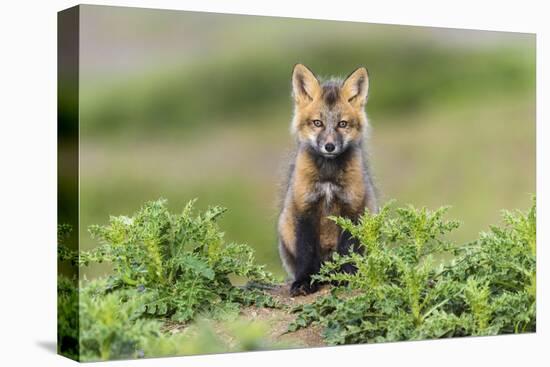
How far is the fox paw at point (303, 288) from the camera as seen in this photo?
8000mm

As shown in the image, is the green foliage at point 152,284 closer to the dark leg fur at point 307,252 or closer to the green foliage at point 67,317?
the green foliage at point 67,317

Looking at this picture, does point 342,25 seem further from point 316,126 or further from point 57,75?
point 57,75

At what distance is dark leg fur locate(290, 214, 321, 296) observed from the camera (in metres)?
8.08

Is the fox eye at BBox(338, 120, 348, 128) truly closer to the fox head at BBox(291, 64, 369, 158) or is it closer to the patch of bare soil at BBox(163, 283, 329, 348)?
the fox head at BBox(291, 64, 369, 158)

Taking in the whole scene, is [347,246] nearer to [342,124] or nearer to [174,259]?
[342,124]

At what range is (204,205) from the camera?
792 cm

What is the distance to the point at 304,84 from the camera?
26.5ft

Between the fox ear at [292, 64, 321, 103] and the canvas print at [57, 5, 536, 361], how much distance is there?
0.04ft

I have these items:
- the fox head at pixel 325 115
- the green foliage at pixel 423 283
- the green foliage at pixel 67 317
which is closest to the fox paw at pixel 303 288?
the green foliage at pixel 423 283

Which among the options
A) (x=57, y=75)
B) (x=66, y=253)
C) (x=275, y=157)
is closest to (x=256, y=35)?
(x=275, y=157)

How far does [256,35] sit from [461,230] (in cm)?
241

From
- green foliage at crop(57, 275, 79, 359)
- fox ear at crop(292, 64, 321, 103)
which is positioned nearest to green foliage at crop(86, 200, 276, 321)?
green foliage at crop(57, 275, 79, 359)

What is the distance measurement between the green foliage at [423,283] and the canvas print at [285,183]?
0.06ft

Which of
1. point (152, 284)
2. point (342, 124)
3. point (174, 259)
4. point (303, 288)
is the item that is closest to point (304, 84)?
point (342, 124)
